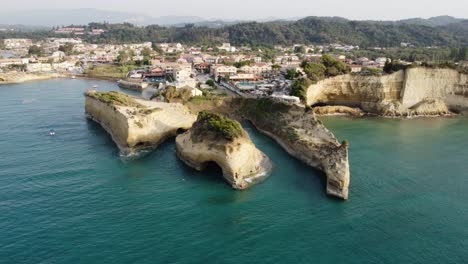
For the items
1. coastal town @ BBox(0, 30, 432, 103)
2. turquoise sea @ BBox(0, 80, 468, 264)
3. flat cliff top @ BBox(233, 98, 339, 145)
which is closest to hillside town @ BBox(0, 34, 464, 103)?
coastal town @ BBox(0, 30, 432, 103)

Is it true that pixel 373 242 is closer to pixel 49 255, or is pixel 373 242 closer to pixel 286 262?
pixel 286 262

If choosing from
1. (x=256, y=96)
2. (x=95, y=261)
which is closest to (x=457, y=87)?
(x=256, y=96)

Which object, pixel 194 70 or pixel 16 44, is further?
pixel 16 44

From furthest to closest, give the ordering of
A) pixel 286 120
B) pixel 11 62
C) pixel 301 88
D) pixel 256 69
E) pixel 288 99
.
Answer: pixel 11 62, pixel 256 69, pixel 301 88, pixel 288 99, pixel 286 120

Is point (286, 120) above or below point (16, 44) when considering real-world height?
below

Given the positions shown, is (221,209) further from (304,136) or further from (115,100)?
(115,100)

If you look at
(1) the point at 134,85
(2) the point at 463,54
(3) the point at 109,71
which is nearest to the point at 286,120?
(1) the point at 134,85
